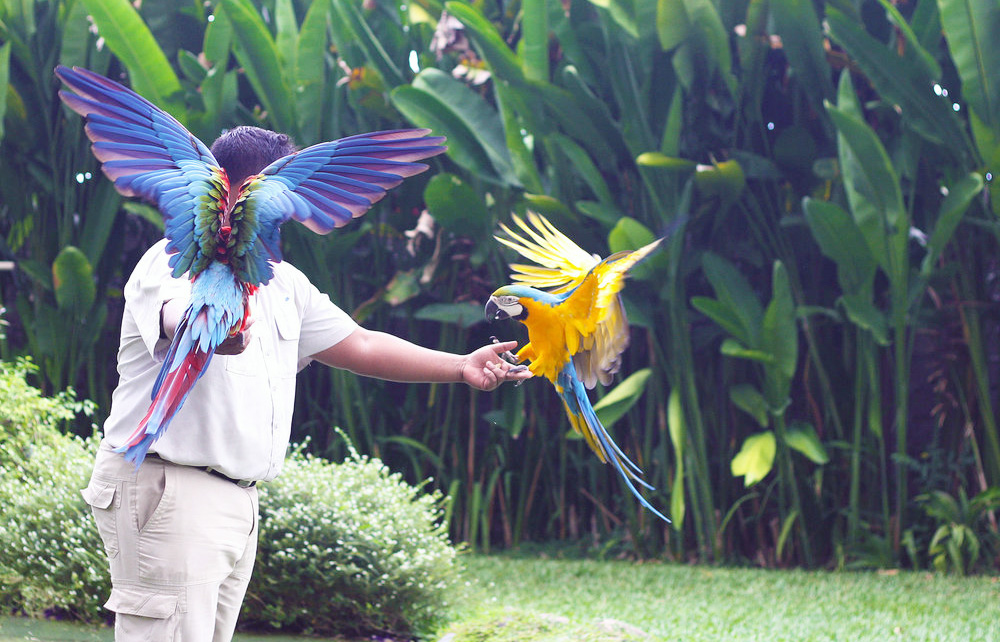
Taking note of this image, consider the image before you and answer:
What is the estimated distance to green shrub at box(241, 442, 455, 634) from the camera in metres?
3.19

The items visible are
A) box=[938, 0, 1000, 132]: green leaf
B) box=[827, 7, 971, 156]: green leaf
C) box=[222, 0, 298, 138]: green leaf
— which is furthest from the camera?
box=[222, 0, 298, 138]: green leaf

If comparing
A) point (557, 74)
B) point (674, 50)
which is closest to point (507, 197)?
point (557, 74)

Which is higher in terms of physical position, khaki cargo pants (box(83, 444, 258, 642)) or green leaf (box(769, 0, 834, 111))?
green leaf (box(769, 0, 834, 111))

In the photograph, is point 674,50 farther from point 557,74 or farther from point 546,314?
point 546,314

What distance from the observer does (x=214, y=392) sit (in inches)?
62.9

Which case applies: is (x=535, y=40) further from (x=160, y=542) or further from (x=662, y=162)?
(x=160, y=542)

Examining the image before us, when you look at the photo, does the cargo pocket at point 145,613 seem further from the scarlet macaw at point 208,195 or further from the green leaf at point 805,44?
the green leaf at point 805,44

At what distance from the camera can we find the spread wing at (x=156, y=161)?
136 cm

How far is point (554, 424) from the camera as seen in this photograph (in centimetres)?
548

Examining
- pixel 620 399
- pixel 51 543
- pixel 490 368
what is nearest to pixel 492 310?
pixel 490 368

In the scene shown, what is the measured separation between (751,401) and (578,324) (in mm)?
3239

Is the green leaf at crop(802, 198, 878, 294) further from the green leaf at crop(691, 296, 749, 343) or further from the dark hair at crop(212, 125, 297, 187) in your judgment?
the dark hair at crop(212, 125, 297, 187)

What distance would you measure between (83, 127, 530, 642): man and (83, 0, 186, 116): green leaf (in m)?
3.20

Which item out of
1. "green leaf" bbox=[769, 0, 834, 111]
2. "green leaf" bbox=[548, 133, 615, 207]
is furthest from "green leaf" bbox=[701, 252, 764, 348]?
"green leaf" bbox=[769, 0, 834, 111]
